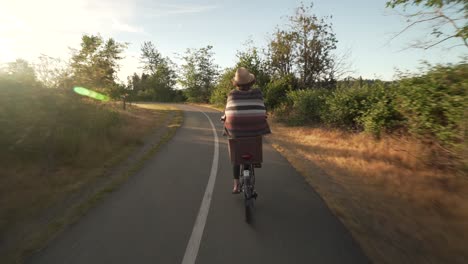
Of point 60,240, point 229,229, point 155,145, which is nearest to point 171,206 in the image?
point 229,229

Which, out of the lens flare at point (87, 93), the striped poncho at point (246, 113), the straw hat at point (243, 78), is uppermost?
the lens flare at point (87, 93)

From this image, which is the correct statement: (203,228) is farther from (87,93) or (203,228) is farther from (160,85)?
(160,85)

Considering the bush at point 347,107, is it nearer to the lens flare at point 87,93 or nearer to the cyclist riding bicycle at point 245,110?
the cyclist riding bicycle at point 245,110

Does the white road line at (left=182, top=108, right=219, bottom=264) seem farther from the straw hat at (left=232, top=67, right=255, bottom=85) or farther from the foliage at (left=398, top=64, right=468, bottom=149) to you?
the foliage at (left=398, top=64, right=468, bottom=149)

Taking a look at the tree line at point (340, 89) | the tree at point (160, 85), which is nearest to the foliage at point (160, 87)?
the tree at point (160, 85)

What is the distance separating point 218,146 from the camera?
36.6ft

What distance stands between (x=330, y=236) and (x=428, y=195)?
2742 millimetres

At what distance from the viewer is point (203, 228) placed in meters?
4.27

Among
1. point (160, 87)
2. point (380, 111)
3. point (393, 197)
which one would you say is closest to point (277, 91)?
point (380, 111)

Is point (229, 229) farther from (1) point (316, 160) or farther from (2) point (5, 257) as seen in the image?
(1) point (316, 160)

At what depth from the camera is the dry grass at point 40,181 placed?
4854 mm

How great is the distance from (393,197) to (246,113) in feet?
11.6

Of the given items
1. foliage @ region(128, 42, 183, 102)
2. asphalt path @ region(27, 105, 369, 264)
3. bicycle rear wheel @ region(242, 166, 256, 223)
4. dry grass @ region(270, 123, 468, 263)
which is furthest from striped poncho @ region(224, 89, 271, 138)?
foliage @ region(128, 42, 183, 102)

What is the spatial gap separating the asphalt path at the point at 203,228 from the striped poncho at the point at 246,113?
58.1 inches
